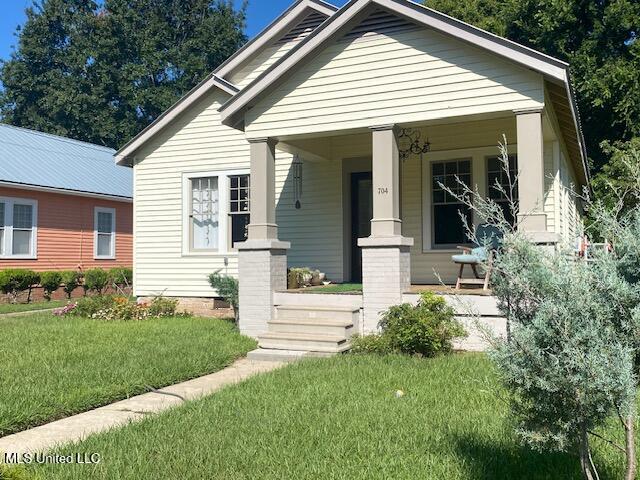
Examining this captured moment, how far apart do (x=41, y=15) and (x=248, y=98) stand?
33870 mm

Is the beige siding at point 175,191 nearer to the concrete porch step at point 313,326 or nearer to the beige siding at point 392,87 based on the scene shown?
the beige siding at point 392,87

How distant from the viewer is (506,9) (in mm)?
21219

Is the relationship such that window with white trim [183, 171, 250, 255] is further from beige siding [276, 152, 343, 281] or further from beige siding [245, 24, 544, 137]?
beige siding [245, 24, 544, 137]

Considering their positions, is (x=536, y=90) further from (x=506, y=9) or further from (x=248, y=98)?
(x=506, y=9)

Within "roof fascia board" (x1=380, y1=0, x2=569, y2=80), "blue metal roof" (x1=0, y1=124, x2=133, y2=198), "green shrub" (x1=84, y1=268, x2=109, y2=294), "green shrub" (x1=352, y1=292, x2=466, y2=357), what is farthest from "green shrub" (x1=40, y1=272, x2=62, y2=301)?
"roof fascia board" (x1=380, y1=0, x2=569, y2=80)

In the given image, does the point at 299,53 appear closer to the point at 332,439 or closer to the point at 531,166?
the point at 531,166

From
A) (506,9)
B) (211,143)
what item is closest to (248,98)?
(211,143)

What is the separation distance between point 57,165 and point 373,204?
49.0 ft

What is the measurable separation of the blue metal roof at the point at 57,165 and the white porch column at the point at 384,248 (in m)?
12.9

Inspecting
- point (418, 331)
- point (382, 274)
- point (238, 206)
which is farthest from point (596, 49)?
point (418, 331)

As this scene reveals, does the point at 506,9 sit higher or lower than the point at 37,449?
higher

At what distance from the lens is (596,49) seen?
1917cm

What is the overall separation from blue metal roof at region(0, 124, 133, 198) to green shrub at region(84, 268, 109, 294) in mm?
2900

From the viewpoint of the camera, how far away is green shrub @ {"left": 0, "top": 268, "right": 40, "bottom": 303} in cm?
1608
